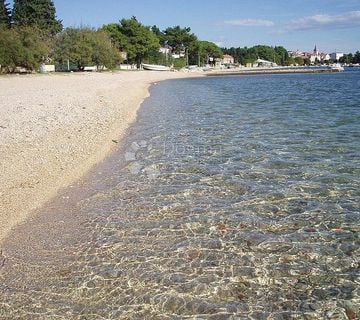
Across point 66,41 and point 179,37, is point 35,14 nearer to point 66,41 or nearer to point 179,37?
point 66,41

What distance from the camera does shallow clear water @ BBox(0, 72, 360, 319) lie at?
5.24 metres

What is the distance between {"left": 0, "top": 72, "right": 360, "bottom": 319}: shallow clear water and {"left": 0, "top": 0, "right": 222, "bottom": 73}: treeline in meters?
53.6

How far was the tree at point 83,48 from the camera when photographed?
7688 cm

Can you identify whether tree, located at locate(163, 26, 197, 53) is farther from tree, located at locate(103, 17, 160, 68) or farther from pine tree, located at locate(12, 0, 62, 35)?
pine tree, located at locate(12, 0, 62, 35)

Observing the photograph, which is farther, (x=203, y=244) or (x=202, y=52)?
(x=202, y=52)

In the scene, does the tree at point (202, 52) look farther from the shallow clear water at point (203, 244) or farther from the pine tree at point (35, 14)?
the shallow clear water at point (203, 244)

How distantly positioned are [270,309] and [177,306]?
1.18 metres

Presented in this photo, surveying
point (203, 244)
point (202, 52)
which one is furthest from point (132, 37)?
point (203, 244)

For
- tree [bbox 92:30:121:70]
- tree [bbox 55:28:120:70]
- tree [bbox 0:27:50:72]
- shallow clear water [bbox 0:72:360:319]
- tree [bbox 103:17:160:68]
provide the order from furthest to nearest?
tree [bbox 103:17:160:68] → tree [bbox 92:30:121:70] → tree [bbox 55:28:120:70] → tree [bbox 0:27:50:72] → shallow clear water [bbox 0:72:360:319]

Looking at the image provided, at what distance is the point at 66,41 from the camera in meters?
76.6

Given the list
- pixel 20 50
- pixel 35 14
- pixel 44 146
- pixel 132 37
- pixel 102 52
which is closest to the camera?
pixel 44 146

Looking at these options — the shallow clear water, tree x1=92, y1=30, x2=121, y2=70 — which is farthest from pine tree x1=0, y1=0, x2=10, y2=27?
the shallow clear water

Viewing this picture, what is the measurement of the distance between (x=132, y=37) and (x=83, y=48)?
42564 mm

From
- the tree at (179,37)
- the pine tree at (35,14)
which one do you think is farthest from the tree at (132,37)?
the tree at (179,37)
